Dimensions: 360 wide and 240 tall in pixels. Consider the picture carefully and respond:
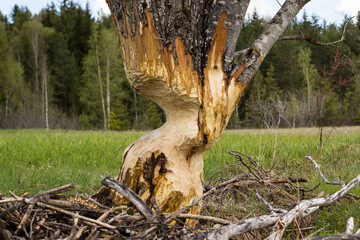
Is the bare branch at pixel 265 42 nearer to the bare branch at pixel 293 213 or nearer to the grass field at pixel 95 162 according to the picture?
the bare branch at pixel 293 213

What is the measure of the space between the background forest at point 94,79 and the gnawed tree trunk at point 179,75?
2444 cm

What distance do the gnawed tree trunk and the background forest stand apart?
24.4 meters

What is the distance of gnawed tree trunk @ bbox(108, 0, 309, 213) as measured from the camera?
223 cm

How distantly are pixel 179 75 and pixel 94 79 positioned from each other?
3460 cm

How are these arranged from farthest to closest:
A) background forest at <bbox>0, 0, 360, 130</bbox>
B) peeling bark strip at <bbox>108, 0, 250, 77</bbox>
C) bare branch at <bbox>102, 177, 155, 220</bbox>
A: background forest at <bbox>0, 0, 360, 130</bbox>, peeling bark strip at <bbox>108, 0, 250, 77</bbox>, bare branch at <bbox>102, 177, 155, 220</bbox>

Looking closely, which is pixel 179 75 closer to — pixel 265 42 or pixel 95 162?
pixel 265 42

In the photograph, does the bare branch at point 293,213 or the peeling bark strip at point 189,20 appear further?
the peeling bark strip at point 189,20

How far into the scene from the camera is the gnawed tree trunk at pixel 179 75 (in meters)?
2.23

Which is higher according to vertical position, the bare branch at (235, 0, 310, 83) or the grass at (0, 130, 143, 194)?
the bare branch at (235, 0, 310, 83)

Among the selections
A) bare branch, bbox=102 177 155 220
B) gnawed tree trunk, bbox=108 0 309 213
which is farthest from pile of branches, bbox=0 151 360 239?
gnawed tree trunk, bbox=108 0 309 213

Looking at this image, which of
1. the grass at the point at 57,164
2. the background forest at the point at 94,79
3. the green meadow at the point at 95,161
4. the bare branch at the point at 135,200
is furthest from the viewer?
the background forest at the point at 94,79

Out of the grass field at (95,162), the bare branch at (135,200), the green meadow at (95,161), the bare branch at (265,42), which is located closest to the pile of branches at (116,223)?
the bare branch at (135,200)

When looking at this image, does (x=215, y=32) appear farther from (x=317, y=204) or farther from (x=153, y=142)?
(x=317, y=204)

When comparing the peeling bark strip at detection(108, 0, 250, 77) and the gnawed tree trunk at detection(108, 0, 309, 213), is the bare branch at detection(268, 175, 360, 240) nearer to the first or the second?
the gnawed tree trunk at detection(108, 0, 309, 213)
